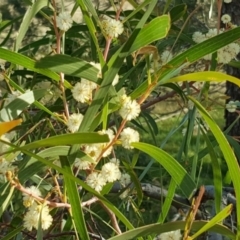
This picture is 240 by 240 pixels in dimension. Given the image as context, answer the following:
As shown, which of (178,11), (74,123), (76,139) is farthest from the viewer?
(178,11)

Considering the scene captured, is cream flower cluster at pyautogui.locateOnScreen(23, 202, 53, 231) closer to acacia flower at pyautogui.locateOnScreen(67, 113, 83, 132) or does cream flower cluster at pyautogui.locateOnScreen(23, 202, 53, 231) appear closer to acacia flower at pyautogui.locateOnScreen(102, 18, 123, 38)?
acacia flower at pyautogui.locateOnScreen(67, 113, 83, 132)

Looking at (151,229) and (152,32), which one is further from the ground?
(152,32)

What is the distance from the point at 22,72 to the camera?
1.00 m

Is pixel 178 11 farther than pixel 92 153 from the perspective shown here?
Yes

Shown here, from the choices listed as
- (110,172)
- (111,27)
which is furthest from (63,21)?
(110,172)

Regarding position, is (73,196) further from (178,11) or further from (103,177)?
(178,11)

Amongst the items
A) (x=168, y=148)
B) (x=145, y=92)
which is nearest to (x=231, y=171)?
(x=145, y=92)

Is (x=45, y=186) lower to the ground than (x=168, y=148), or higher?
higher

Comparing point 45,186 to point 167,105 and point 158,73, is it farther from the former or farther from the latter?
point 167,105

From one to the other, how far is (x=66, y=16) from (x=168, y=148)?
3496mm

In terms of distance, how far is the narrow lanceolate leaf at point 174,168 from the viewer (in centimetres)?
65

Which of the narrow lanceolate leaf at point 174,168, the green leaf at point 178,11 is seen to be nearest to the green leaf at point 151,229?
the narrow lanceolate leaf at point 174,168

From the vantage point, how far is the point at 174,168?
67 cm

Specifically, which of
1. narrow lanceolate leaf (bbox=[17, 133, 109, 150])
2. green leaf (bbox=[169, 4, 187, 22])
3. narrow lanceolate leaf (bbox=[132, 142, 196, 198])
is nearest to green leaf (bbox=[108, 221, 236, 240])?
narrow lanceolate leaf (bbox=[132, 142, 196, 198])
